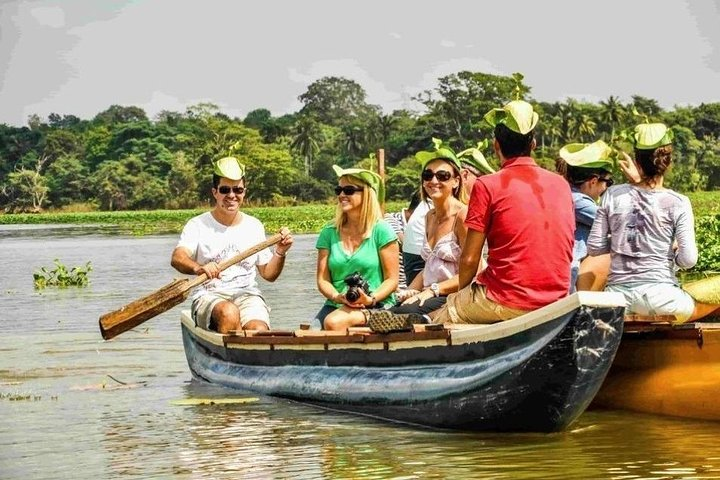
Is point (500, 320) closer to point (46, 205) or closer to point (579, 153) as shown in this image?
point (579, 153)

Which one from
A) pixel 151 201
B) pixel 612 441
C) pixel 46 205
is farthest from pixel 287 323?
pixel 46 205

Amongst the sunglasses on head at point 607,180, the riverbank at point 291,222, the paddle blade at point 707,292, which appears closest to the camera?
the paddle blade at point 707,292

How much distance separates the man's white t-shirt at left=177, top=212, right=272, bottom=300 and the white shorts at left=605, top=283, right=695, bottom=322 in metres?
2.79

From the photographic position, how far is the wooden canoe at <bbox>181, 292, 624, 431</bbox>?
727cm

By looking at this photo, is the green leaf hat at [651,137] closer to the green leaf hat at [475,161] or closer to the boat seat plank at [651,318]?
the boat seat plank at [651,318]

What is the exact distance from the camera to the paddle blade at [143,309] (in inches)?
405

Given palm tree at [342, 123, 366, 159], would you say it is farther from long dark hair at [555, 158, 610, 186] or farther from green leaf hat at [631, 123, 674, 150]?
green leaf hat at [631, 123, 674, 150]

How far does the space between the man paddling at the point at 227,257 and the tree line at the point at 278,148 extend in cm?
7638

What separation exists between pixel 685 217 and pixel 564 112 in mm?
98884

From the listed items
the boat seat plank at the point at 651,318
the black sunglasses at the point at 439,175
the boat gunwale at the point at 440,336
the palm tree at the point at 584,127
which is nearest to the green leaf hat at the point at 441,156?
the black sunglasses at the point at 439,175

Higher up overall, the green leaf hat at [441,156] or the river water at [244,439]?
the green leaf hat at [441,156]

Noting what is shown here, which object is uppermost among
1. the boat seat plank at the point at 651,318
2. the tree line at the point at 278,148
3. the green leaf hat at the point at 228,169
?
the tree line at the point at 278,148

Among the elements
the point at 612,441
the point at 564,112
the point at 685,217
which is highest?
the point at 564,112

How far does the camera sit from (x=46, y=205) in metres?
104
